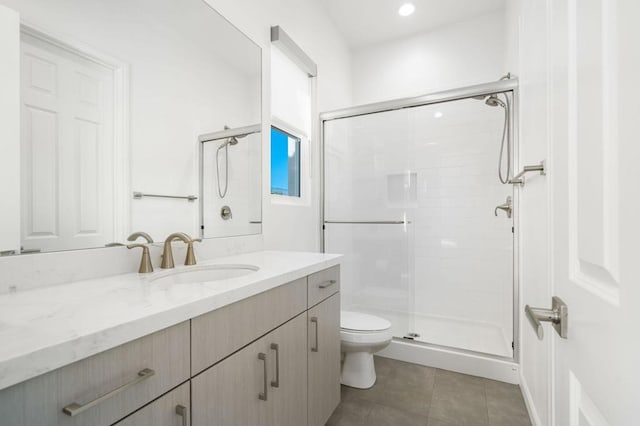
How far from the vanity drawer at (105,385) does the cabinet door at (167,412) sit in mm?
16

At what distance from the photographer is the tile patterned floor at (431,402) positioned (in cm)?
158

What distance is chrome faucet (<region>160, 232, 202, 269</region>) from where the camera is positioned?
1.17 m

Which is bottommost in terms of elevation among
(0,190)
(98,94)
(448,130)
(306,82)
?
(0,190)

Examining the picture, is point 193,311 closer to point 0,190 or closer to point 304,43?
point 0,190

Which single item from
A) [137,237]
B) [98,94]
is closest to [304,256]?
[137,237]

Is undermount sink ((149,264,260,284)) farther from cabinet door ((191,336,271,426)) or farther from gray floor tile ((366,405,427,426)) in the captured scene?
gray floor tile ((366,405,427,426))

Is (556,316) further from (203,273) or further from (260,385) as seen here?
(203,273)

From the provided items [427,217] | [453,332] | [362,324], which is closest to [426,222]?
[427,217]

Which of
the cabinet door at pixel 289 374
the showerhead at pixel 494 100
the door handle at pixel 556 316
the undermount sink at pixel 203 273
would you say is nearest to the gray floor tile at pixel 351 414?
the cabinet door at pixel 289 374

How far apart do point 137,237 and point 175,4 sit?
1.04m

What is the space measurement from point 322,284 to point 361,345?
66cm

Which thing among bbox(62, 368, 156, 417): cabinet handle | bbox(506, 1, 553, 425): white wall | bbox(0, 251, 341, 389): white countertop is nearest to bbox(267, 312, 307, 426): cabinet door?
bbox(0, 251, 341, 389): white countertop

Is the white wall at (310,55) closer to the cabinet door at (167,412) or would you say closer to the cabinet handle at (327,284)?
the cabinet handle at (327,284)

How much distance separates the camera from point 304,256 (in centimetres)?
155
